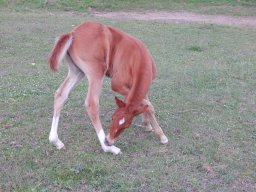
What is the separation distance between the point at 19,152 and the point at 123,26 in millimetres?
7952

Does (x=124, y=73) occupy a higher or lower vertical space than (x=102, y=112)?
higher

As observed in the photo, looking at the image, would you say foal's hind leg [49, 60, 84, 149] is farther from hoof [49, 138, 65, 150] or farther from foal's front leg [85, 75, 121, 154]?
foal's front leg [85, 75, 121, 154]

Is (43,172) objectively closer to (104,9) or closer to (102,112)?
(102,112)

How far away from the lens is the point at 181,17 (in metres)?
14.4

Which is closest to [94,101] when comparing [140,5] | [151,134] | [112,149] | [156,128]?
[112,149]

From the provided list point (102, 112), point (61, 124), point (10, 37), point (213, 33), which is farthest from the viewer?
point (213, 33)

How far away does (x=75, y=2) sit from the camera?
15.3 metres

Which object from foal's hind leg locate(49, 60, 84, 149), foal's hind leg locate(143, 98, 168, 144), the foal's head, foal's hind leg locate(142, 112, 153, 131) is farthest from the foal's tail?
foal's hind leg locate(142, 112, 153, 131)

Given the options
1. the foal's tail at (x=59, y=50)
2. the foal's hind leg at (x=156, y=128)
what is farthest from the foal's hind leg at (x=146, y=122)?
the foal's tail at (x=59, y=50)

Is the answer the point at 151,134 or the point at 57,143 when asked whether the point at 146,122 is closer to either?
the point at 151,134

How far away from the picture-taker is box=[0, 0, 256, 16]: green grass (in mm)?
14812

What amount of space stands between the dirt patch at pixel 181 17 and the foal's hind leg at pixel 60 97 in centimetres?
910

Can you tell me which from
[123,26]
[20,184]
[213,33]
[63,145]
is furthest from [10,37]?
[20,184]

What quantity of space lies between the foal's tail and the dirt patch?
9.36 m
